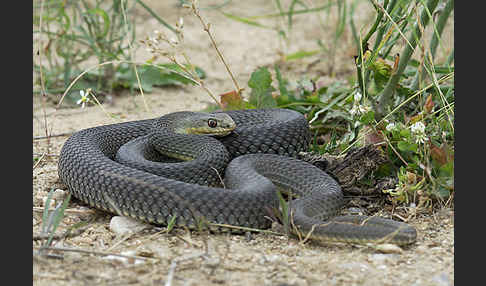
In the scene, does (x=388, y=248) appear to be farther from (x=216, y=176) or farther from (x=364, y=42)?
(x=364, y=42)

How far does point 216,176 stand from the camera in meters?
5.71

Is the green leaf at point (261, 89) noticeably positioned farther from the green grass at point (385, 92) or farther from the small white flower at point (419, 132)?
the small white flower at point (419, 132)

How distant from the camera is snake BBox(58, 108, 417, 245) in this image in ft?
16.0

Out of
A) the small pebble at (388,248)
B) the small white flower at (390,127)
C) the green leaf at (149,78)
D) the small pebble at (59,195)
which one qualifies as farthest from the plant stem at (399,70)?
the small pebble at (59,195)

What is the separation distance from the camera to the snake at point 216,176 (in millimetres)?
4887

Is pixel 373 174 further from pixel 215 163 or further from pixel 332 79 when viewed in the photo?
pixel 332 79

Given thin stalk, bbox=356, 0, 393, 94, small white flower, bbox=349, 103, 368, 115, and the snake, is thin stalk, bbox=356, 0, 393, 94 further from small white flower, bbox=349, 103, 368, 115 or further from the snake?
the snake

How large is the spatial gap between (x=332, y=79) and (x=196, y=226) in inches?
205

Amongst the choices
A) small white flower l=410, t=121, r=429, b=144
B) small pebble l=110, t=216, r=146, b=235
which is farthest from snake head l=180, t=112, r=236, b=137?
small white flower l=410, t=121, r=429, b=144

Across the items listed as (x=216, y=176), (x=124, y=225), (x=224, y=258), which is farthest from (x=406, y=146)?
(x=124, y=225)

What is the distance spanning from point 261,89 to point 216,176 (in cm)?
186

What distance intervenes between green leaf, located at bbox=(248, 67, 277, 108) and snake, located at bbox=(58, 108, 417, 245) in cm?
49

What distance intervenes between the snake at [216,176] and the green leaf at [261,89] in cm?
49

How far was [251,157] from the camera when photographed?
5.89 metres
